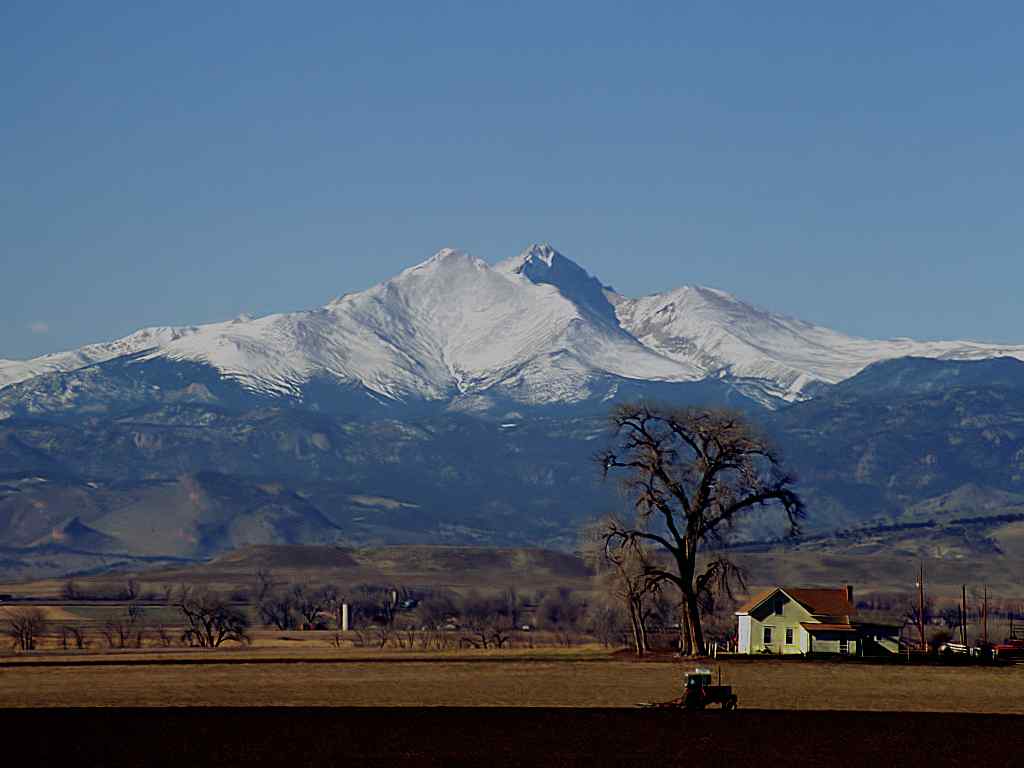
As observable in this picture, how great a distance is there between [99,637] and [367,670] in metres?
113

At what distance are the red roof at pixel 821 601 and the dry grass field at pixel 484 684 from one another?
35.0m

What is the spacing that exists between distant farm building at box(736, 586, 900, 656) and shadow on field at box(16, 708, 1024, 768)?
196 ft

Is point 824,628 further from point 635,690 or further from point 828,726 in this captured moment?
point 828,726

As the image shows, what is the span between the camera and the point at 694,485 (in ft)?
347

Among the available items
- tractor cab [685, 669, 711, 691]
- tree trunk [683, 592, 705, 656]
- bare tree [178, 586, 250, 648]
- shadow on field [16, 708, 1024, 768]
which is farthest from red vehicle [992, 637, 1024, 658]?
bare tree [178, 586, 250, 648]

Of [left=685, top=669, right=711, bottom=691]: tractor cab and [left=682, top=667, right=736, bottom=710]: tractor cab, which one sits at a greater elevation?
[left=685, top=669, right=711, bottom=691]: tractor cab

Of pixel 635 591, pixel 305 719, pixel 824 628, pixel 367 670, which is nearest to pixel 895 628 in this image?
pixel 824 628

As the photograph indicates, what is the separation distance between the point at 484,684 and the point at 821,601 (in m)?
55.4

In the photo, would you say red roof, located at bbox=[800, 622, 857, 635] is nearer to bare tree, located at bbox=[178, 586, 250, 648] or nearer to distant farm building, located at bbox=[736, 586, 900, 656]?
distant farm building, located at bbox=[736, 586, 900, 656]

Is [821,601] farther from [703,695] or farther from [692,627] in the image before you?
[703,695]

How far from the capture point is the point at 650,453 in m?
105

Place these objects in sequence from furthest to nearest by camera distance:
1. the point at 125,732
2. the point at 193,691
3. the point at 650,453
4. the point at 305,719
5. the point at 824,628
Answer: the point at 824,628 < the point at 650,453 < the point at 193,691 < the point at 305,719 < the point at 125,732

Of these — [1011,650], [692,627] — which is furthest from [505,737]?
[1011,650]

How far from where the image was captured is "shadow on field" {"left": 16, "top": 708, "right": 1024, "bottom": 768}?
183ft
